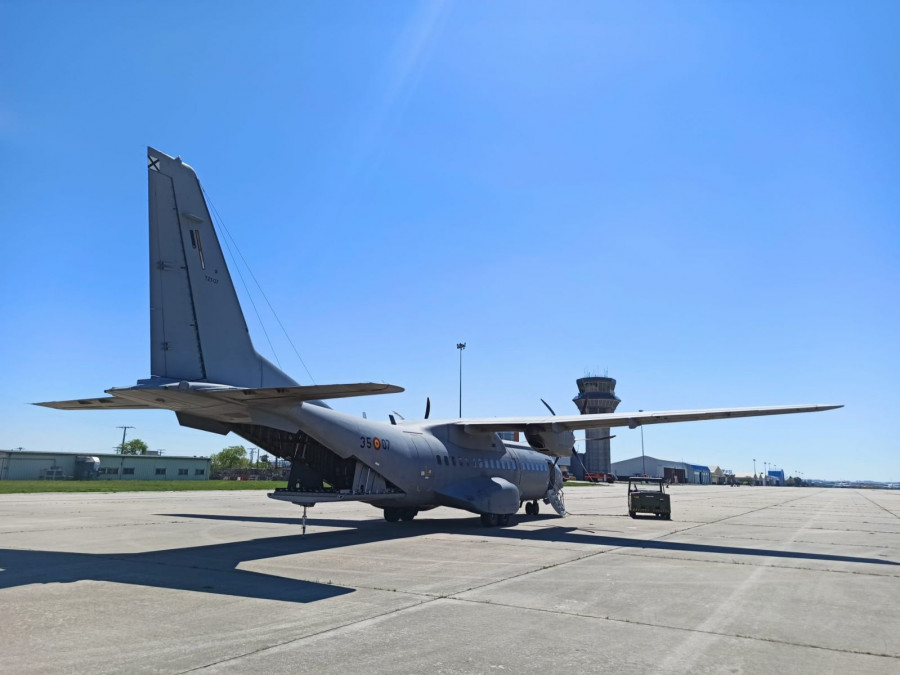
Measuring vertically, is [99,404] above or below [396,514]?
above

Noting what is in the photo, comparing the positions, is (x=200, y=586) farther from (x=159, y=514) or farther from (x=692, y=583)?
(x=159, y=514)

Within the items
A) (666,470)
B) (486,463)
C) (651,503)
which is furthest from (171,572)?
(666,470)

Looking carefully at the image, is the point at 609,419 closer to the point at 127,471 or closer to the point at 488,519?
the point at 488,519

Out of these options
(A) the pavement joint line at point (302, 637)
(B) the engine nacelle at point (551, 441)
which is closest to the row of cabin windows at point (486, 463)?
(B) the engine nacelle at point (551, 441)

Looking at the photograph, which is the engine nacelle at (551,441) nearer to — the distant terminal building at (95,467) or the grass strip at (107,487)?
the grass strip at (107,487)

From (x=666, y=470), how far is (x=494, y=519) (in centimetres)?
15000

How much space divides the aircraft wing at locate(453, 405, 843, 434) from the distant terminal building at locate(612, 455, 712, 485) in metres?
141

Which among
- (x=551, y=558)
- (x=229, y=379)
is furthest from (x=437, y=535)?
(x=229, y=379)

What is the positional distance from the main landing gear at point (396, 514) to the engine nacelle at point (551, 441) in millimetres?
5144

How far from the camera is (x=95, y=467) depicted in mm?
76875

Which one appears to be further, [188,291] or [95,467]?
[95,467]

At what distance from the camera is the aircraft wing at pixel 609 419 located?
62.9 ft

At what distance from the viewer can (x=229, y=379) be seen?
530 inches

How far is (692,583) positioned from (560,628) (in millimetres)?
4488
